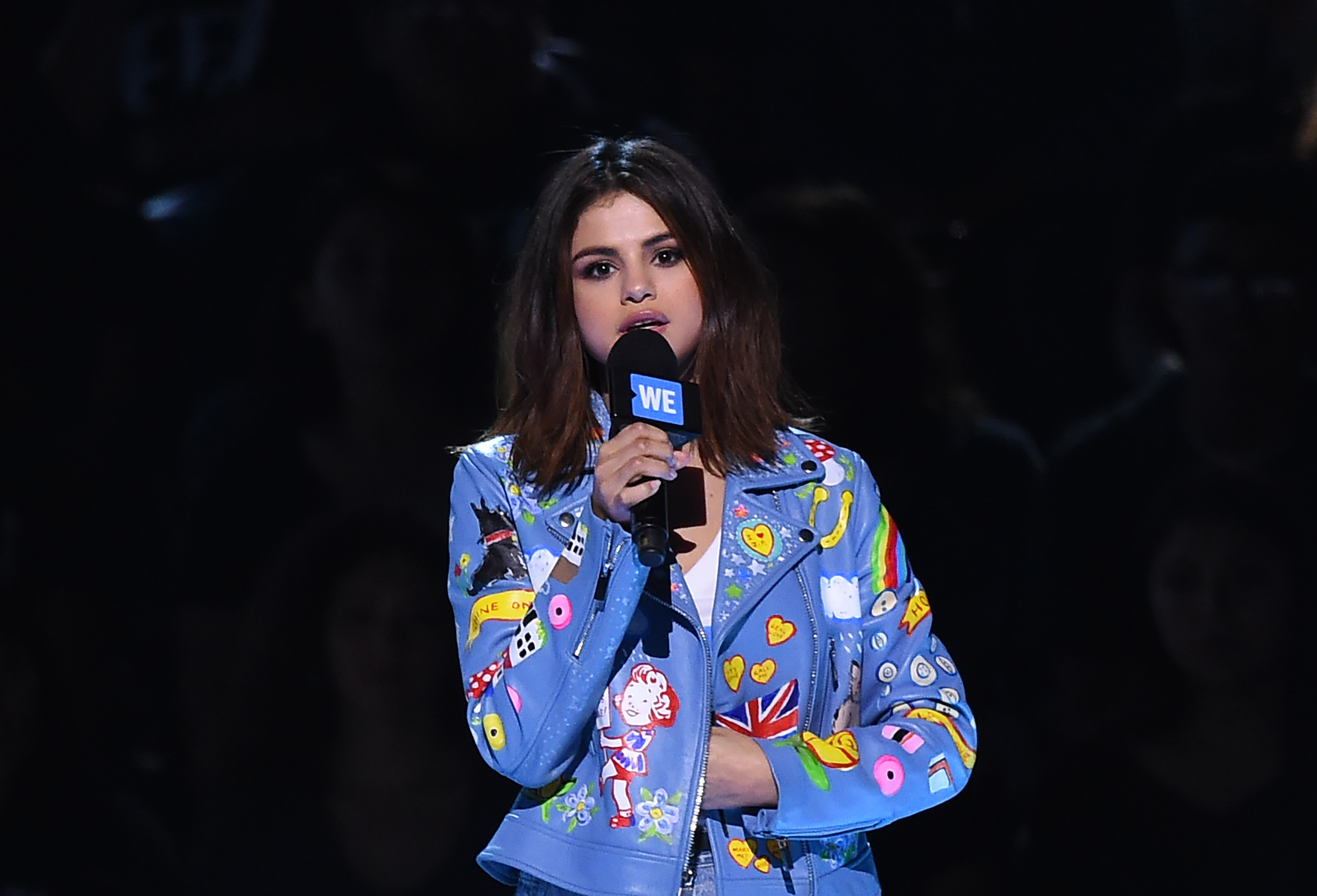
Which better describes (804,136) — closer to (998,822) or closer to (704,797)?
(998,822)

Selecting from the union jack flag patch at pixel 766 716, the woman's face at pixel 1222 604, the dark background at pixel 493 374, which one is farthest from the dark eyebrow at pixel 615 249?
the woman's face at pixel 1222 604

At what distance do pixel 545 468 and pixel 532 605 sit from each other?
0.18m

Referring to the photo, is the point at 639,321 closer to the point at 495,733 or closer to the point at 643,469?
the point at 643,469

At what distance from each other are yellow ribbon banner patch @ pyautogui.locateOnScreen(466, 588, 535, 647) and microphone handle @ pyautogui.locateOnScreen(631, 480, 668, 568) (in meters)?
0.20

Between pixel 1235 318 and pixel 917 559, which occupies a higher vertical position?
pixel 1235 318

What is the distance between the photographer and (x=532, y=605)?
153 centimetres

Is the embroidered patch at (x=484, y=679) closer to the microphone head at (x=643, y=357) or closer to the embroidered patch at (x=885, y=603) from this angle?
the microphone head at (x=643, y=357)

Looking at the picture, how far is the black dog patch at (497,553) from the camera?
1.59 m

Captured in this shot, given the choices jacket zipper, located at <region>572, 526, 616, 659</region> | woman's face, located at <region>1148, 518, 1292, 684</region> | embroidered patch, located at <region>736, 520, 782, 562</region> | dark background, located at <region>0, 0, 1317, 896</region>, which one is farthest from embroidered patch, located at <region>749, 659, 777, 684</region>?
woman's face, located at <region>1148, 518, 1292, 684</region>

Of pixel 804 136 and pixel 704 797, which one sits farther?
pixel 804 136

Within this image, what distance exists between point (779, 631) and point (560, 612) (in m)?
0.27

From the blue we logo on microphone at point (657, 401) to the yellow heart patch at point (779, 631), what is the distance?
278 millimetres

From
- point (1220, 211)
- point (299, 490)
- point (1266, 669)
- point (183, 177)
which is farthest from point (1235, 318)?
point (183, 177)

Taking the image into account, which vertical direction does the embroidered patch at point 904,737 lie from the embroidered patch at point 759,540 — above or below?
below
